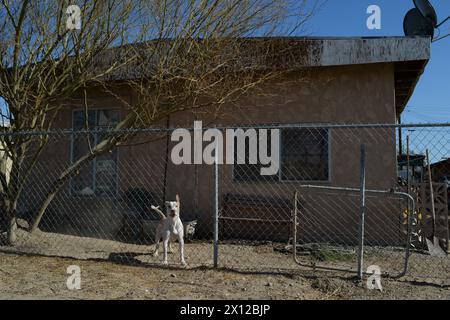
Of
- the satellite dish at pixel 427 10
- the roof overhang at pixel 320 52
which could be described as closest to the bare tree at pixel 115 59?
the roof overhang at pixel 320 52

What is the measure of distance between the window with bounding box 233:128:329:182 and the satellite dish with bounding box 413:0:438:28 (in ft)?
9.10

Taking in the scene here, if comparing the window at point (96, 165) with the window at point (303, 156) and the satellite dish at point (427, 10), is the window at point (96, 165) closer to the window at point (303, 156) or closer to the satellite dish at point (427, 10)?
the window at point (303, 156)

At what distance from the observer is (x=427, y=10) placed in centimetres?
769

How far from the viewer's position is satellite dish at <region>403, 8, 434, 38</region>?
7.62m

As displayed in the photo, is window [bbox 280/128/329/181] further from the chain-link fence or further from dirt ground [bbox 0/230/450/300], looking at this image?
dirt ground [bbox 0/230/450/300]

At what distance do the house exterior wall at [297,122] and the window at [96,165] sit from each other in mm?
465

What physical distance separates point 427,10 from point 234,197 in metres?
4.93

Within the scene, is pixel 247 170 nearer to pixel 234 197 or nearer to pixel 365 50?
pixel 234 197

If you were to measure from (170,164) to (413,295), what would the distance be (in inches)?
207

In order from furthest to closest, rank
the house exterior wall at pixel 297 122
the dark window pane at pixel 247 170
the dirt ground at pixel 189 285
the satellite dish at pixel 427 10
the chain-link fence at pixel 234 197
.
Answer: the dark window pane at pixel 247 170 → the satellite dish at pixel 427 10 → the house exterior wall at pixel 297 122 → the chain-link fence at pixel 234 197 → the dirt ground at pixel 189 285

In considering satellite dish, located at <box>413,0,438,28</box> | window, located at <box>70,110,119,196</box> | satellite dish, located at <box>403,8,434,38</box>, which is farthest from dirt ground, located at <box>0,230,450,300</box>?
satellite dish, located at <box>413,0,438,28</box>

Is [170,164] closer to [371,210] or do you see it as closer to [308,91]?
[308,91]

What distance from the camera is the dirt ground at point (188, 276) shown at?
4172 millimetres
